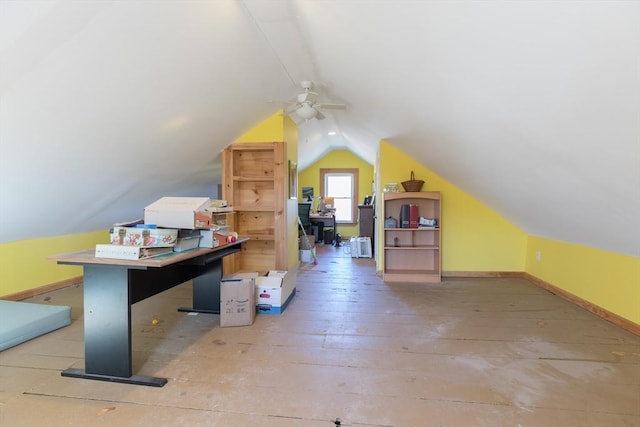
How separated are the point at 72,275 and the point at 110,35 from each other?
3429mm

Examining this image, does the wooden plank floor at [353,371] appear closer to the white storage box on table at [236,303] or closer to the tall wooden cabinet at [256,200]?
the white storage box on table at [236,303]

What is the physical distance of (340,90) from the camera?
11.1 ft

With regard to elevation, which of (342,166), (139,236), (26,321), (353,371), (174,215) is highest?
(342,166)

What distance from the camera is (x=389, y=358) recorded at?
2.19 meters

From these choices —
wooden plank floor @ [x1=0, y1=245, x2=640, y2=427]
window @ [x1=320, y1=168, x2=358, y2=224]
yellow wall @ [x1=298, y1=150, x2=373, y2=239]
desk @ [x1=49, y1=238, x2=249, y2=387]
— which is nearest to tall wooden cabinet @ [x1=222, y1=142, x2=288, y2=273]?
wooden plank floor @ [x1=0, y1=245, x2=640, y2=427]

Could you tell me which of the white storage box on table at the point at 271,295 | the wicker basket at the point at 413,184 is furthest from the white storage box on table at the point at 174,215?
the wicker basket at the point at 413,184

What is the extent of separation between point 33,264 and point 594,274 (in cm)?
588

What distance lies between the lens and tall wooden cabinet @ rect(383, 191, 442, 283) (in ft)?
14.0

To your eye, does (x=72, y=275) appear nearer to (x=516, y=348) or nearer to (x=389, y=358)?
(x=389, y=358)

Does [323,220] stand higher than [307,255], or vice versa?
[323,220]

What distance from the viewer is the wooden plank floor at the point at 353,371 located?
1.61 metres

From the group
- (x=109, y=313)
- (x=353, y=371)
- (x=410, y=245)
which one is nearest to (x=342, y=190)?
(x=410, y=245)

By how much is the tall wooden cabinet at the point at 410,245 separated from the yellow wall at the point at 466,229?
0.18m

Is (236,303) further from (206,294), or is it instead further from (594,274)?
(594,274)
